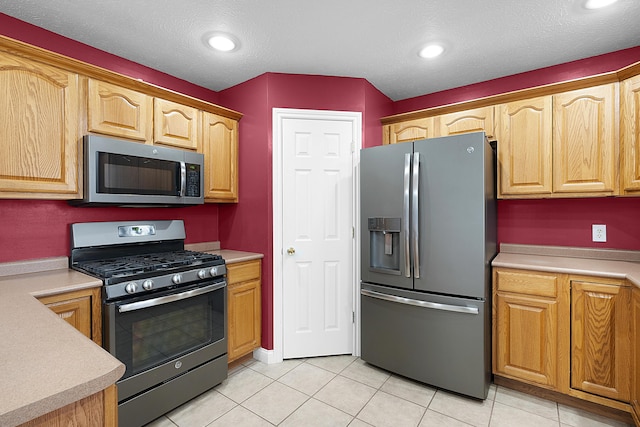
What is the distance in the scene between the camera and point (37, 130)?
5.78ft

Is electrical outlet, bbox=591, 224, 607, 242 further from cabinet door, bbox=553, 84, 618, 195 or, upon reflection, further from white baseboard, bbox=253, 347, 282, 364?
white baseboard, bbox=253, 347, 282, 364

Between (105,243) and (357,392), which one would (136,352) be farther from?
(357,392)

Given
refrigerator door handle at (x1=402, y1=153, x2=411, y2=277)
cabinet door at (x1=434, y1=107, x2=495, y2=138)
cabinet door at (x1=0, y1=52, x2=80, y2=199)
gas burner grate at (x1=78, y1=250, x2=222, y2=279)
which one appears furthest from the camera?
cabinet door at (x1=434, y1=107, x2=495, y2=138)

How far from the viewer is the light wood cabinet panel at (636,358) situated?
1.72 metres

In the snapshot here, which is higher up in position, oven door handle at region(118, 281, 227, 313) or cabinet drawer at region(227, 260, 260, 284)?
cabinet drawer at region(227, 260, 260, 284)

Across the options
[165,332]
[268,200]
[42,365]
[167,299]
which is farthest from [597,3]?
[165,332]

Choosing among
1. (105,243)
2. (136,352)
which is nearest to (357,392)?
(136,352)

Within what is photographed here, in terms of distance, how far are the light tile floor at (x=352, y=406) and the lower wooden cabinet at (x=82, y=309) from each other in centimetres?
72

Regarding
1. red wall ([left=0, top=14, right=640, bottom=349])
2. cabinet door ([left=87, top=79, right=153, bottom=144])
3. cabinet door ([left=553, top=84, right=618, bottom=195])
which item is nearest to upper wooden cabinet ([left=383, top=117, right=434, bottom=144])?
red wall ([left=0, top=14, right=640, bottom=349])

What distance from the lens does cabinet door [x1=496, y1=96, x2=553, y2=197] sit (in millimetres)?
2320

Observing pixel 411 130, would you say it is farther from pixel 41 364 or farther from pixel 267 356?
pixel 41 364

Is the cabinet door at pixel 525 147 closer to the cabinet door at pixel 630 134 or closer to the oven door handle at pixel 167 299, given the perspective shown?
the cabinet door at pixel 630 134

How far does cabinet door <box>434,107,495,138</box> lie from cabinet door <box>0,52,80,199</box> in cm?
273

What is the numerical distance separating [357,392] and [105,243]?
2.08m
